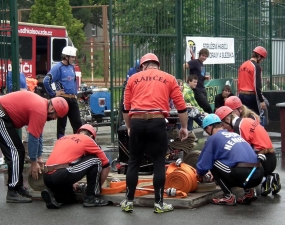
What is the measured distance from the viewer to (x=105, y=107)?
17.3 meters

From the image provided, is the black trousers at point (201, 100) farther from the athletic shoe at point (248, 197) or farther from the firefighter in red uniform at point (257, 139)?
the athletic shoe at point (248, 197)

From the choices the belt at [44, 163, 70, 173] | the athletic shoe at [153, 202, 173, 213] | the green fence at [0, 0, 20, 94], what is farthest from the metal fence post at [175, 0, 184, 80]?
the athletic shoe at [153, 202, 173, 213]

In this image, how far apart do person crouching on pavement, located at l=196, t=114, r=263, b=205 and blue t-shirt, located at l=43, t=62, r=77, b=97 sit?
4684 millimetres

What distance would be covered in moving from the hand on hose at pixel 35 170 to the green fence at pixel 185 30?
508 cm

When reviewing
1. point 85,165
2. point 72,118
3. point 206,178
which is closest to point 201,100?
point 72,118

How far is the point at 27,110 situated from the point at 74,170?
1.01 m

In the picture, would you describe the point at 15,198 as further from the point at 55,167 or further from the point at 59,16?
the point at 59,16

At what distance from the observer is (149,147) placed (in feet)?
27.4

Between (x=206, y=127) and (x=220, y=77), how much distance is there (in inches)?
383

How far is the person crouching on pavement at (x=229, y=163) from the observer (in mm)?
8609

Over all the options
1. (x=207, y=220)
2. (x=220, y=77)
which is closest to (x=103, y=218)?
(x=207, y=220)

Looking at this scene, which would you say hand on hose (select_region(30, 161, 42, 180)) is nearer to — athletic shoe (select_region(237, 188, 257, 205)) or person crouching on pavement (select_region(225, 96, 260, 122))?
athletic shoe (select_region(237, 188, 257, 205))

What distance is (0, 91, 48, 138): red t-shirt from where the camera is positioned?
8.87 m

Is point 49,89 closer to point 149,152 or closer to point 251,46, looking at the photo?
point 149,152
